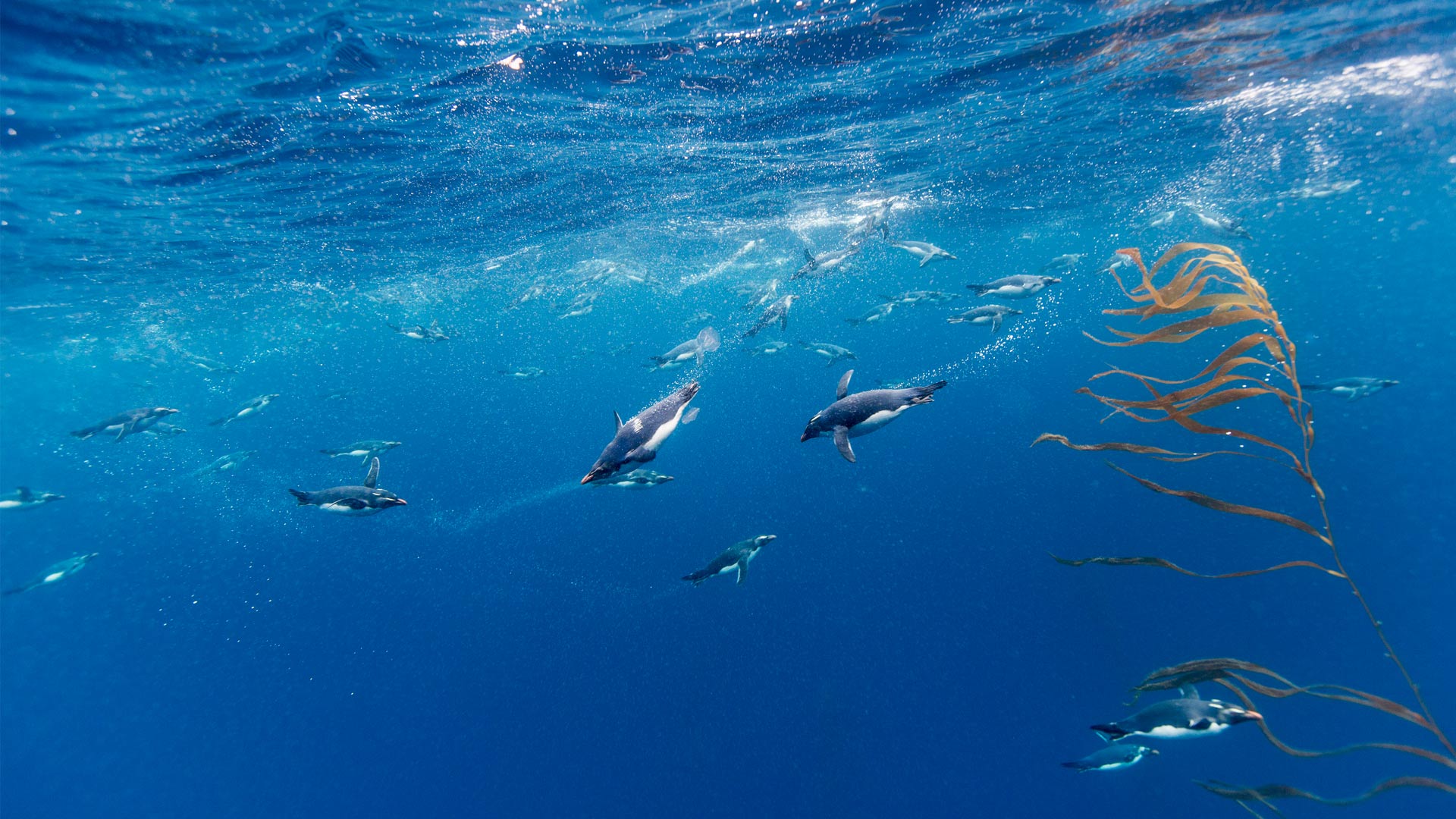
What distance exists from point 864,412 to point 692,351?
6.36 metres

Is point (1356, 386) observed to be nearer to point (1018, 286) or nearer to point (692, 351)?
point (1018, 286)

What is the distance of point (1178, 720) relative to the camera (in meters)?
5.81

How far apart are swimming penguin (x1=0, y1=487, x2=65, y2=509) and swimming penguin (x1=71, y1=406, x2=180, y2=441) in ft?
4.41

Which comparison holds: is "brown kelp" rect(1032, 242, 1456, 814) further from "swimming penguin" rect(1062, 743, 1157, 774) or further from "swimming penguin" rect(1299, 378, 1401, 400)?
"swimming penguin" rect(1299, 378, 1401, 400)

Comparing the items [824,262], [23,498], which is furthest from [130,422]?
[824,262]

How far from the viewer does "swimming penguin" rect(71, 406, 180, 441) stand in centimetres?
1160

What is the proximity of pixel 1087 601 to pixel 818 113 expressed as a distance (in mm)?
14842

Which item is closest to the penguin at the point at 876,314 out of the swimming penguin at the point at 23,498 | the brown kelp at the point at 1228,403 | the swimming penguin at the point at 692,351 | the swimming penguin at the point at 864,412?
the swimming penguin at the point at 692,351

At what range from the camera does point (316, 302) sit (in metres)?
30.0

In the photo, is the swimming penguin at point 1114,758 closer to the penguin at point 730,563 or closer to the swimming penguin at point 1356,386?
the penguin at point 730,563

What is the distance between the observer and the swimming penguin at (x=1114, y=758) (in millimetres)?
6727

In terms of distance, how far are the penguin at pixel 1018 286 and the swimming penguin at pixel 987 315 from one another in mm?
355

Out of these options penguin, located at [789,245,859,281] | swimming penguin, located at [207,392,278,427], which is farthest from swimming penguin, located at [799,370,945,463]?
swimming penguin, located at [207,392,278,427]

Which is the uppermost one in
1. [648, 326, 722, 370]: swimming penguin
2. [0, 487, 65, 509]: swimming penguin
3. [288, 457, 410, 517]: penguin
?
[648, 326, 722, 370]: swimming penguin
